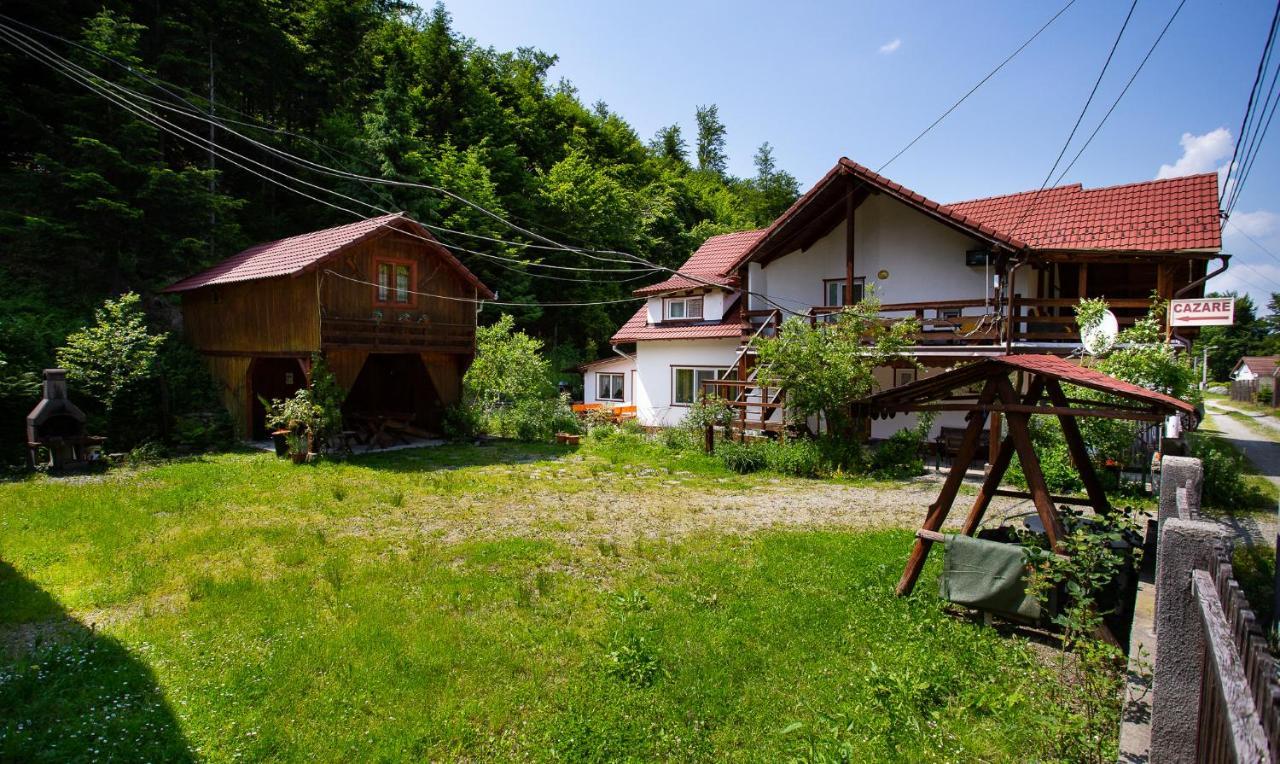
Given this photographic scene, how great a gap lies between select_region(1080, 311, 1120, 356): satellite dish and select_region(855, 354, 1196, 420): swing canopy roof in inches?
260

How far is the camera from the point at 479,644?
5.45 meters

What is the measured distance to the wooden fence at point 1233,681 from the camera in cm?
170

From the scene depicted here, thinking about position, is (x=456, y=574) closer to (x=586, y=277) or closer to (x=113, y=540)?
(x=113, y=540)

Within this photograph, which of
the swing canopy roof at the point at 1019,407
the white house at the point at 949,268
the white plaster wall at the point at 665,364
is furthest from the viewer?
the white plaster wall at the point at 665,364

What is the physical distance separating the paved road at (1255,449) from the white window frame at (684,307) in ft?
47.7

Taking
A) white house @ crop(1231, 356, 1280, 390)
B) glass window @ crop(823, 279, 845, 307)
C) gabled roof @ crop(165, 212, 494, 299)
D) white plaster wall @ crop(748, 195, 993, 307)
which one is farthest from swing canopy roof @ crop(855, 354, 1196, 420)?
white house @ crop(1231, 356, 1280, 390)

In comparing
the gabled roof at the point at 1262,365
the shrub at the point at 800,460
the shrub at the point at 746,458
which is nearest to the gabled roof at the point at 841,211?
the shrub at the point at 746,458

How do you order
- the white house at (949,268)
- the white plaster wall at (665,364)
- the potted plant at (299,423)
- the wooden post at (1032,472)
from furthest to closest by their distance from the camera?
the white plaster wall at (665,364) → the white house at (949,268) → the potted plant at (299,423) → the wooden post at (1032,472)

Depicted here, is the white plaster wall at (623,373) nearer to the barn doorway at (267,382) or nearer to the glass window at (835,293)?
the glass window at (835,293)

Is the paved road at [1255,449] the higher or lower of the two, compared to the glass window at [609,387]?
lower

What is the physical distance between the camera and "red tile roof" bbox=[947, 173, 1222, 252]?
13930 millimetres

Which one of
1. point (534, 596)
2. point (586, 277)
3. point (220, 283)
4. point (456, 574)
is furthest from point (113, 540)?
point (586, 277)

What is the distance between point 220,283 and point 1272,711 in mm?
20155

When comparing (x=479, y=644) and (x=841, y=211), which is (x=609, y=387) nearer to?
(x=841, y=211)
